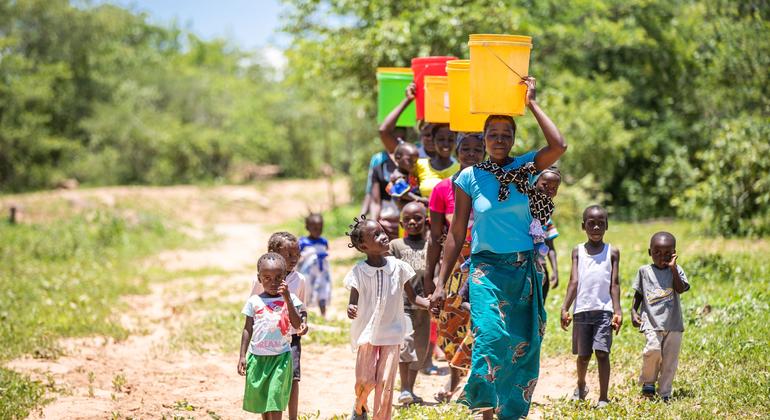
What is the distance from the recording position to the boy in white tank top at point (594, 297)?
5.48 meters

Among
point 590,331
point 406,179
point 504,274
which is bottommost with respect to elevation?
point 590,331

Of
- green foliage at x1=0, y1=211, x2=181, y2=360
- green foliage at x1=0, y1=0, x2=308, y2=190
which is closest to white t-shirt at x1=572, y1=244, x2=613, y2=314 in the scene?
green foliage at x1=0, y1=211, x2=181, y2=360

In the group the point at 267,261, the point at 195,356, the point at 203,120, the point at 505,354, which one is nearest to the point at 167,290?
the point at 195,356

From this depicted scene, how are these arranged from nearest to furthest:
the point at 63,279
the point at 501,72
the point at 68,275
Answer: the point at 501,72 < the point at 63,279 < the point at 68,275

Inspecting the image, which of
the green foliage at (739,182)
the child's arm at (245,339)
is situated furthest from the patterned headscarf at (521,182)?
the green foliage at (739,182)

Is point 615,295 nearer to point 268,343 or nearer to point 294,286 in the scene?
point 294,286

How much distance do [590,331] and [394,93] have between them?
295 centimetres

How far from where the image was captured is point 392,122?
6.87m

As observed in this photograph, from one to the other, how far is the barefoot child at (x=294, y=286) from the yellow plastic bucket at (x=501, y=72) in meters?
1.63

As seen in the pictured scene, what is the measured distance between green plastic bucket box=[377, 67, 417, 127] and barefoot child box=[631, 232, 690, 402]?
263 cm

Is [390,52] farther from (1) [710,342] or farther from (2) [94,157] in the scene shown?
(2) [94,157]

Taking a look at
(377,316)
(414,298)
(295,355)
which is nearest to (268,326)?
(295,355)

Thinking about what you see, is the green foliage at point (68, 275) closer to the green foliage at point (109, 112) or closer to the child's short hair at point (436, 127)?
the child's short hair at point (436, 127)

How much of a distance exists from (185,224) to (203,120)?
13.3 m
